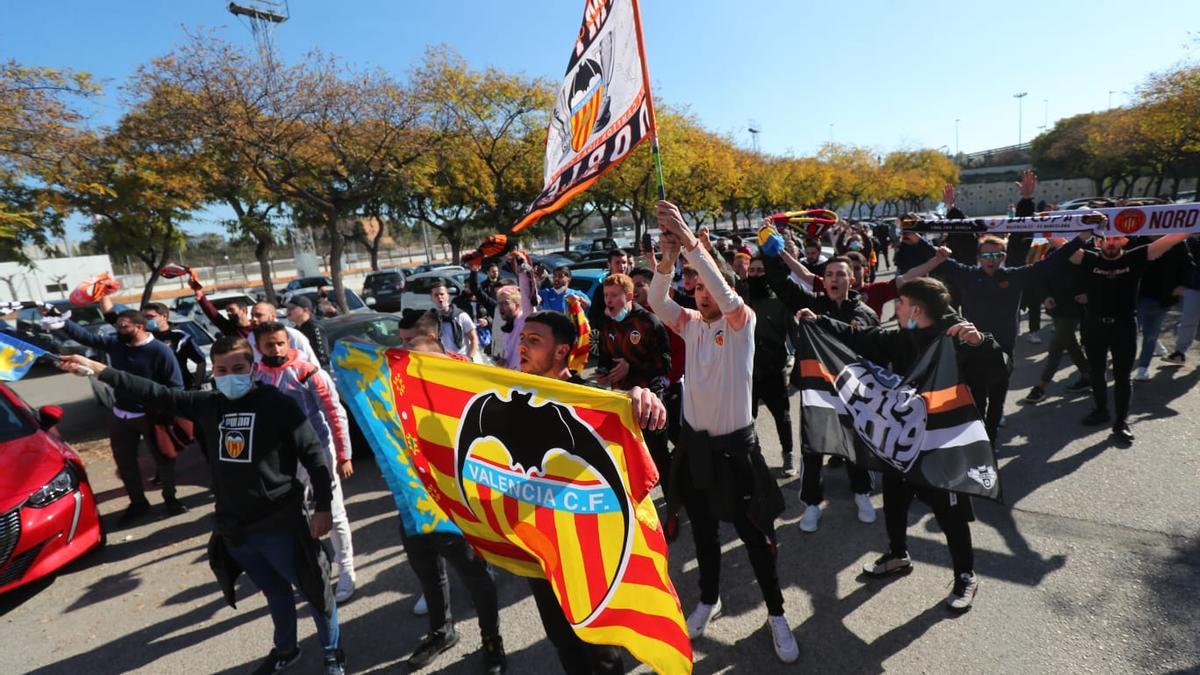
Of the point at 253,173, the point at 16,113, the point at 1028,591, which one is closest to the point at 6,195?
the point at 16,113

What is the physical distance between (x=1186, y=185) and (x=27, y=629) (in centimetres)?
7553

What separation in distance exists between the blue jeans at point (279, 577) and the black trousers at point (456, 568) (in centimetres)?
55

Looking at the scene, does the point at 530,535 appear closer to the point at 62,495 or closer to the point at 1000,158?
the point at 62,495

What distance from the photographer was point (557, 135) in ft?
13.8

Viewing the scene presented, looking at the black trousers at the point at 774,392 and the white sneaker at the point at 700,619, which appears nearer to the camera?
the white sneaker at the point at 700,619

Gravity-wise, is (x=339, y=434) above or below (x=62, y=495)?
above

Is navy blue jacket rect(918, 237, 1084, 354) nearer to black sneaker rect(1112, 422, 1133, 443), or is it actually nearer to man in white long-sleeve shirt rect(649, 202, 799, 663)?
black sneaker rect(1112, 422, 1133, 443)

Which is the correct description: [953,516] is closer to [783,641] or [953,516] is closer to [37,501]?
[783,641]

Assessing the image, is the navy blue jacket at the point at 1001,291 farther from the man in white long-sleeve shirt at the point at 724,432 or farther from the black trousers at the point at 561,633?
the black trousers at the point at 561,633

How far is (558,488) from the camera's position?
92.2 inches

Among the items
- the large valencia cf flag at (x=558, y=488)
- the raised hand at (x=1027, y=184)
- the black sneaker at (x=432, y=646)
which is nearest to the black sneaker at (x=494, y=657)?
the black sneaker at (x=432, y=646)

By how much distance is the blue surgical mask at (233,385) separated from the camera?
9.53 feet

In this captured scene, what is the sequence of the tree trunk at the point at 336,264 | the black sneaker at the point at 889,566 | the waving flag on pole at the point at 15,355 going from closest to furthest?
the waving flag on pole at the point at 15,355, the black sneaker at the point at 889,566, the tree trunk at the point at 336,264

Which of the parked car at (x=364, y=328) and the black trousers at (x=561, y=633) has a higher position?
the parked car at (x=364, y=328)
